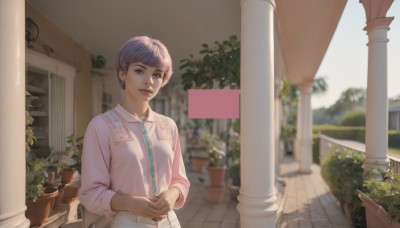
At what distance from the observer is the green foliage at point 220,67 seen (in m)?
3.28

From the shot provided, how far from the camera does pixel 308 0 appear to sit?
10.6 ft

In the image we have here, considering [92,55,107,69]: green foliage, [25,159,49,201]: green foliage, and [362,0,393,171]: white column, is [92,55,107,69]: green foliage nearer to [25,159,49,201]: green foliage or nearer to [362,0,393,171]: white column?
[25,159,49,201]: green foliage

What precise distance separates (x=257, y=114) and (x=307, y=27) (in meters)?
2.70

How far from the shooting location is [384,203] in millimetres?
2408

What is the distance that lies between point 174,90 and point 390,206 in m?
5.99

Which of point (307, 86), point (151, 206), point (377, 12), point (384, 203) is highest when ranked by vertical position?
point (377, 12)

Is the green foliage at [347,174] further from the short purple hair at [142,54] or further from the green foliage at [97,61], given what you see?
the green foliage at [97,61]

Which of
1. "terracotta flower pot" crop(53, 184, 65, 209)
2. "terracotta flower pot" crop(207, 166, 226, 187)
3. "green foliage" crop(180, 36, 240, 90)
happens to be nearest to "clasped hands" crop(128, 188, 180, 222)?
"terracotta flower pot" crop(53, 184, 65, 209)

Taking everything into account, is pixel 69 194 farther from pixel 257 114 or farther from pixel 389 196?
pixel 389 196

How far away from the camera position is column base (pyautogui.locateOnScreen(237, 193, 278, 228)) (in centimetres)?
191

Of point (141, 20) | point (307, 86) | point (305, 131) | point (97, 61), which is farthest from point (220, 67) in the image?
point (307, 86)

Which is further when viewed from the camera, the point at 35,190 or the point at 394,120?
the point at 394,120

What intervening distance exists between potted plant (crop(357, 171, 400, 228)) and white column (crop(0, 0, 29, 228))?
242 cm

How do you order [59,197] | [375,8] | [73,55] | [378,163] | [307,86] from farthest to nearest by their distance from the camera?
1. [307,86]
2. [73,55]
3. [378,163]
4. [375,8]
5. [59,197]
